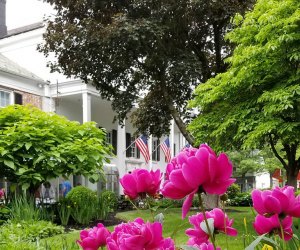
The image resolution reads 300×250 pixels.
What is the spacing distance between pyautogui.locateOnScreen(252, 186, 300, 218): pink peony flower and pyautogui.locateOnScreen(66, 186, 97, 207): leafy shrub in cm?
1024

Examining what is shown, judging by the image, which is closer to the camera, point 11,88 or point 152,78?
point 152,78

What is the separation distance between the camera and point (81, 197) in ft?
39.8

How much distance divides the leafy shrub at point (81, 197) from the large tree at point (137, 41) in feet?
15.1

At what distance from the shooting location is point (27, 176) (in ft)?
34.1

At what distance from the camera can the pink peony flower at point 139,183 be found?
6.63 ft

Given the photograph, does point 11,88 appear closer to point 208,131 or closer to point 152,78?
point 152,78

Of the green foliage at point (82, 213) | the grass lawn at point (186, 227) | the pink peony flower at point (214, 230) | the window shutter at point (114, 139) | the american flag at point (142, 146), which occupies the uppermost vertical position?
the window shutter at point (114, 139)

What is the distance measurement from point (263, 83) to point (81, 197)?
17.3 ft

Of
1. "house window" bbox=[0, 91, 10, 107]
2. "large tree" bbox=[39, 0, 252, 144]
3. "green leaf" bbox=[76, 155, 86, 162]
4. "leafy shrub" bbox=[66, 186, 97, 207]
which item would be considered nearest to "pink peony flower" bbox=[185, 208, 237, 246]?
"green leaf" bbox=[76, 155, 86, 162]

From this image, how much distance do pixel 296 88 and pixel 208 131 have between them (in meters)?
3.41

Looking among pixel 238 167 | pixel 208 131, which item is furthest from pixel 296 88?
pixel 238 167

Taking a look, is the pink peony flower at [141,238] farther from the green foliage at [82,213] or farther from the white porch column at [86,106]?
the white porch column at [86,106]

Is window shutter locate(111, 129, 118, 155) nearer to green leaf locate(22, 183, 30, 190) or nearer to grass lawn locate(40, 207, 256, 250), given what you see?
grass lawn locate(40, 207, 256, 250)

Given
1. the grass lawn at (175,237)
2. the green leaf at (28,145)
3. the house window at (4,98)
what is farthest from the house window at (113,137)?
the green leaf at (28,145)
